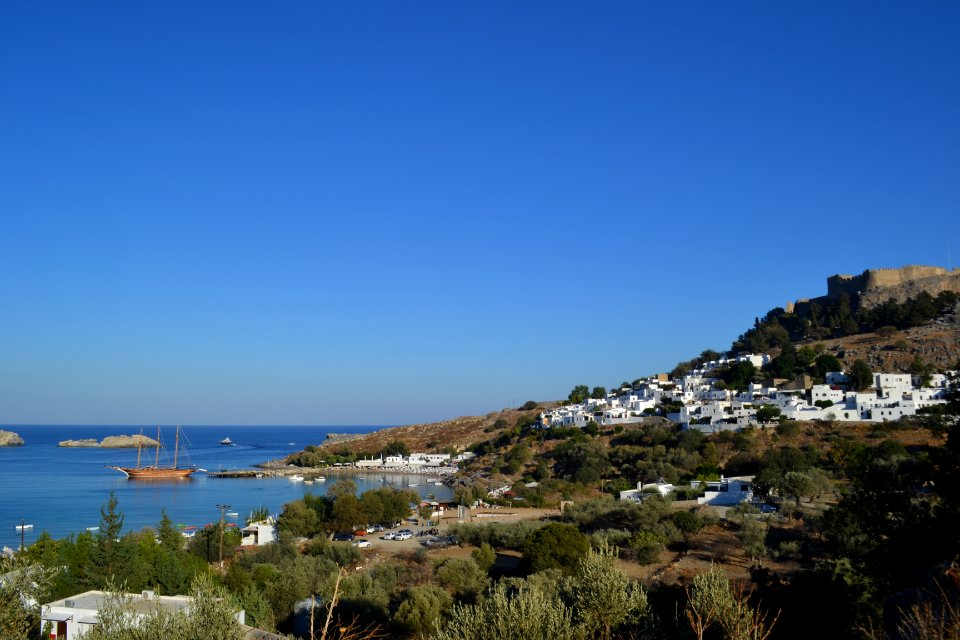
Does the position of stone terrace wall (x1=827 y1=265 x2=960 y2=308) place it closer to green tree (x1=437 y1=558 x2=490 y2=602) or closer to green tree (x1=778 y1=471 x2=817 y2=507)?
green tree (x1=778 y1=471 x2=817 y2=507)

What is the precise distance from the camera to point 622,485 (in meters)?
37.7

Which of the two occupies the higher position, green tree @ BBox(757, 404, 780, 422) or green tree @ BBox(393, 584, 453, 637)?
green tree @ BBox(757, 404, 780, 422)

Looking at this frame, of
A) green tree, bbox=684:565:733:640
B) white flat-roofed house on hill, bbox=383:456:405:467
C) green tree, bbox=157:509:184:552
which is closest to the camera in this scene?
green tree, bbox=684:565:733:640

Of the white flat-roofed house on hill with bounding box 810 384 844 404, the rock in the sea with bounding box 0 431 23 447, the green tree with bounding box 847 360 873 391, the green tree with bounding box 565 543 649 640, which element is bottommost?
the rock in the sea with bounding box 0 431 23 447

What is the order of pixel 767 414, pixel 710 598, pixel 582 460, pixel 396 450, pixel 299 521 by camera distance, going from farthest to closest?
pixel 396 450
pixel 767 414
pixel 582 460
pixel 299 521
pixel 710 598

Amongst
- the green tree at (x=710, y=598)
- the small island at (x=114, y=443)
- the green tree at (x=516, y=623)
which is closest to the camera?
the green tree at (x=516, y=623)

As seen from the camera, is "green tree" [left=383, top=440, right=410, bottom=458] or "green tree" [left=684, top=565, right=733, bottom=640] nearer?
"green tree" [left=684, top=565, right=733, bottom=640]

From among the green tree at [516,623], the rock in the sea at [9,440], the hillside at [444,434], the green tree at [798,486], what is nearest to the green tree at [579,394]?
the hillside at [444,434]

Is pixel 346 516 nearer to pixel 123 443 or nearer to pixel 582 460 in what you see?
pixel 582 460

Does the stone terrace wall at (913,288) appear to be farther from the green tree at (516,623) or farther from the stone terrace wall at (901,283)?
the green tree at (516,623)

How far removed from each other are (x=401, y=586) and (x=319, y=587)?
209 centimetres

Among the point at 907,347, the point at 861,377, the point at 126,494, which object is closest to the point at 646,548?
the point at 861,377

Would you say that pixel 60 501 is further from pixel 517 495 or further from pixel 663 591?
pixel 663 591

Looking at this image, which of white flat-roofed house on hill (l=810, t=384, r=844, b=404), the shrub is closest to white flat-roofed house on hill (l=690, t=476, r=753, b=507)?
the shrub
